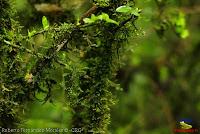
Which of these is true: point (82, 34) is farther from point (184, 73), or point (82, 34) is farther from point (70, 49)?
point (184, 73)

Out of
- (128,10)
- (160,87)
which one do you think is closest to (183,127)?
(128,10)

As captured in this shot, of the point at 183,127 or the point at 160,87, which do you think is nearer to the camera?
the point at 183,127

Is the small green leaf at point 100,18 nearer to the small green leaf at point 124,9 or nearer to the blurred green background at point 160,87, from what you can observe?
the small green leaf at point 124,9

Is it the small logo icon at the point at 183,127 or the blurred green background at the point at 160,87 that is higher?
the blurred green background at the point at 160,87

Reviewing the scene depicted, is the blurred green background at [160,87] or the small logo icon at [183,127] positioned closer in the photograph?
the small logo icon at [183,127]

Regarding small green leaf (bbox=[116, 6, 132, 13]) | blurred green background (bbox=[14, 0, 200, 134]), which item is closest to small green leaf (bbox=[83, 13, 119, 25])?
small green leaf (bbox=[116, 6, 132, 13])

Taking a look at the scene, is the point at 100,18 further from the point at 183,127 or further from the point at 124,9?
the point at 183,127

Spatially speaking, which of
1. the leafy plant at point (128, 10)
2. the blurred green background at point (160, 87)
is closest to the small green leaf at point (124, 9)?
the leafy plant at point (128, 10)

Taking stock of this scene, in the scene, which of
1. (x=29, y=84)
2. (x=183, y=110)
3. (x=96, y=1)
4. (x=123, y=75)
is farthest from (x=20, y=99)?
(x=183, y=110)

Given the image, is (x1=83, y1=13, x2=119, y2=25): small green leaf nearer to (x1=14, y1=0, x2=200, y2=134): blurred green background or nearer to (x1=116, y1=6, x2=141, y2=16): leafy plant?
(x1=116, y1=6, x2=141, y2=16): leafy plant

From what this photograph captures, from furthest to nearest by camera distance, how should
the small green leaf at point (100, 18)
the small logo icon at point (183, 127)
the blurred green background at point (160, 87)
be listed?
the blurred green background at point (160, 87) < the small logo icon at point (183, 127) < the small green leaf at point (100, 18)

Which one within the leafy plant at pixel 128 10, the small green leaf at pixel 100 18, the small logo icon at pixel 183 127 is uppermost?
the leafy plant at pixel 128 10

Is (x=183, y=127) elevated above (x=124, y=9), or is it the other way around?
(x=124, y=9)

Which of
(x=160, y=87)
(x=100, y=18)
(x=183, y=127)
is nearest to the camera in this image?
(x=100, y=18)
